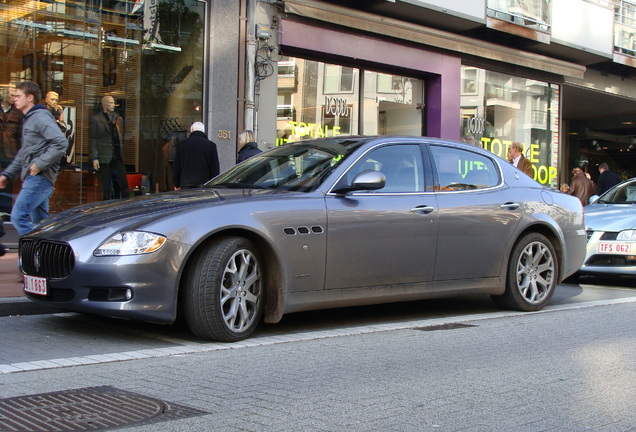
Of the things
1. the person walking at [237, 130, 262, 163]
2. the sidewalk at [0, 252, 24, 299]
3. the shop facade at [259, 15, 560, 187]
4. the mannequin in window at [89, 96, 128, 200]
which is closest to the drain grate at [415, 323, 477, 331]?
the sidewalk at [0, 252, 24, 299]

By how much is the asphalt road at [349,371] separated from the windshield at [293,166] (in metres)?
1.18

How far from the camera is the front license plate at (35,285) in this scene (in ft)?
18.8

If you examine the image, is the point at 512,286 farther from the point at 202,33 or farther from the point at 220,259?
the point at 202,33

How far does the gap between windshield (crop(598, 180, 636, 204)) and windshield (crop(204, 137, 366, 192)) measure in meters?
5.93

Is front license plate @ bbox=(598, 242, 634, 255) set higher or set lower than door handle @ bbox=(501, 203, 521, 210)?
lower

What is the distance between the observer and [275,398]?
4344mm

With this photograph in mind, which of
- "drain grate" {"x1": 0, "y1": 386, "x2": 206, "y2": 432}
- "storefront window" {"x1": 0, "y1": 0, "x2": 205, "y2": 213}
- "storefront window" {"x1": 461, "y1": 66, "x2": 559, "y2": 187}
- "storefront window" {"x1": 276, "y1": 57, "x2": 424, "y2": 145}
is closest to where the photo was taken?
"drain grate" {"x1": 0, "y1": 386, "x2": 206, "y2": 432}

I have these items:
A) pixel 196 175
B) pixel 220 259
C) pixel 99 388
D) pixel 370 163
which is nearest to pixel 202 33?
pixel 196 175

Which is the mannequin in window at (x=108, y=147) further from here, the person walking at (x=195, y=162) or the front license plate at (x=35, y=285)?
the front license plate at (x=35, y=285)

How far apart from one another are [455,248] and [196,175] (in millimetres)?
4482

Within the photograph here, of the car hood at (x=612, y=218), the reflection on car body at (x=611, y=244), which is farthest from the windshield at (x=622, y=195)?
the reflection on car body at (x=611, y=244)

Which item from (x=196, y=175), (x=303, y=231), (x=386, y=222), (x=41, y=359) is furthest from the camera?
(x=196, y=175)

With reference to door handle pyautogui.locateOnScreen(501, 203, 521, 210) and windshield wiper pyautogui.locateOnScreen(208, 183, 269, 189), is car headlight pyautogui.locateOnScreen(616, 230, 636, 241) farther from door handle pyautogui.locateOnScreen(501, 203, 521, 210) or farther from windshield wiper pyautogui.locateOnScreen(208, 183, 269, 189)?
windshield wiper pyautogui.locateOnScreen(208, 183, 269, 189)

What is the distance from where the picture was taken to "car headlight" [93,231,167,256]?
543 cm
